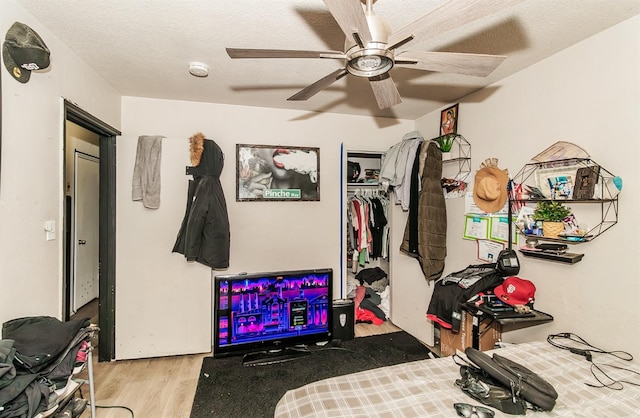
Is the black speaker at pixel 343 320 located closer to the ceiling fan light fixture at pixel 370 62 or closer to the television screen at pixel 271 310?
the television screen at pixel 271 310

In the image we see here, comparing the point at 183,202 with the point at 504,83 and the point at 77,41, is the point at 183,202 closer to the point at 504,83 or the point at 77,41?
the point at 77,41

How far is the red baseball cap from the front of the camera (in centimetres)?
210

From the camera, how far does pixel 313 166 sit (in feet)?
11.0

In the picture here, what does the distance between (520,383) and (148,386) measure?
2.58 meters

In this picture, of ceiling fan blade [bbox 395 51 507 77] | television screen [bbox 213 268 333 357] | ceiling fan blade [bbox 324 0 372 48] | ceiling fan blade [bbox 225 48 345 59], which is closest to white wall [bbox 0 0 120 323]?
ceiling fan blade [bbox 225 48 345 59]

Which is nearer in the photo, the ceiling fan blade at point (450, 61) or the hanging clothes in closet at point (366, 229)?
the ceiling fan blade at point (450, 61)

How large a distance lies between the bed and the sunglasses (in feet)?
0.10

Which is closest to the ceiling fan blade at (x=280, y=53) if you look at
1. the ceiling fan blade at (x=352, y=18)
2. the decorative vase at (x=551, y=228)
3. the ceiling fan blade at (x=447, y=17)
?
the ceiling fan blade at (x=352, y=18)

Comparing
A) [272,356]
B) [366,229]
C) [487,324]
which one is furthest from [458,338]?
[272,356]

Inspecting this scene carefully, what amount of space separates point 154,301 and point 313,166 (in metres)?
2.08

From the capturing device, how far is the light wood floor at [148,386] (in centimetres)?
210

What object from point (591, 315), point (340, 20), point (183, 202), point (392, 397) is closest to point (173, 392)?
point (183, 202)

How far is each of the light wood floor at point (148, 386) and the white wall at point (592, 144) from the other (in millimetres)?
2480

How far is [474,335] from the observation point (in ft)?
7.20
